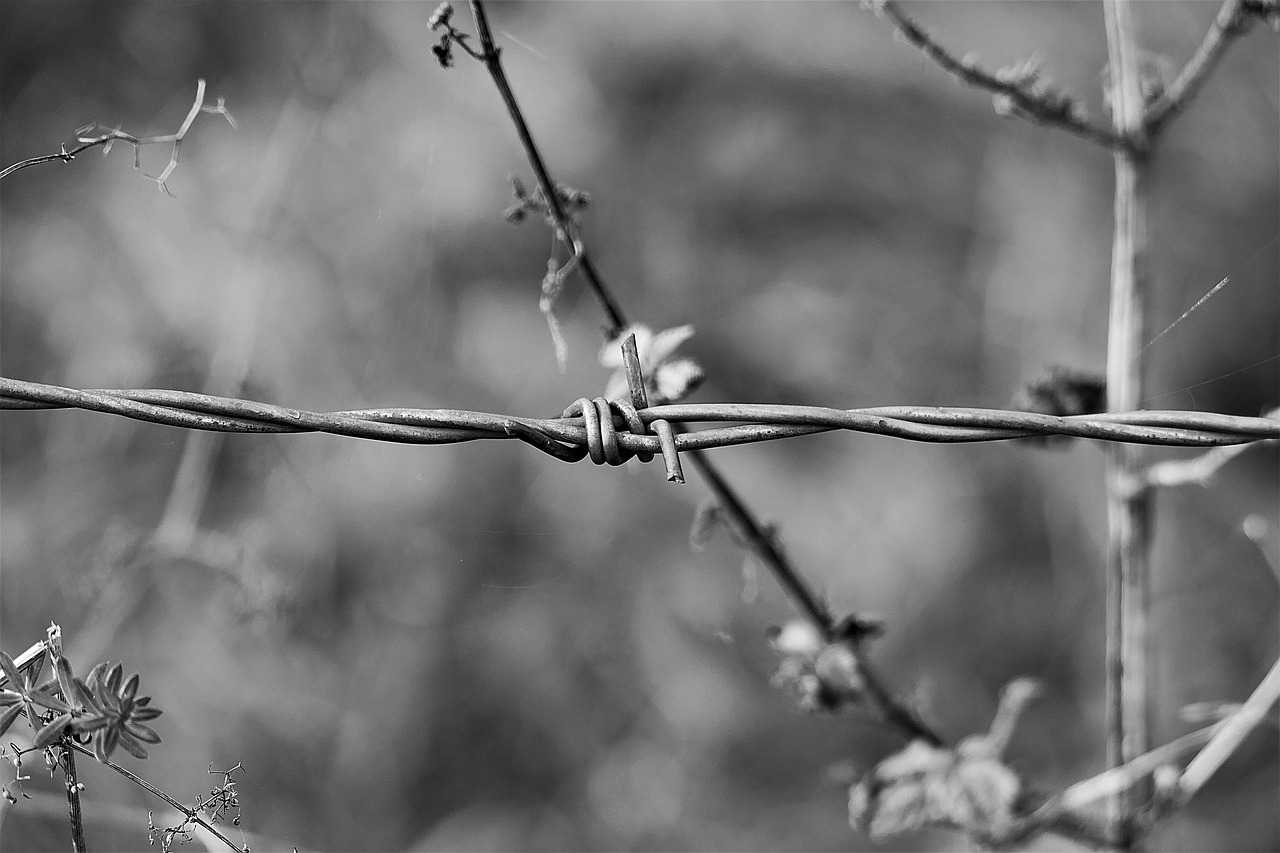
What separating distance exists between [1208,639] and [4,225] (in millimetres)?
3448

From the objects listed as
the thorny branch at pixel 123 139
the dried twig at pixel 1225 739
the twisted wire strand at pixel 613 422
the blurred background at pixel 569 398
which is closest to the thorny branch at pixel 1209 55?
the twisted wire strand at pixel 613 422

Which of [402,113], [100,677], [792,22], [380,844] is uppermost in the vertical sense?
[792,22]

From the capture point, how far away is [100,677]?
28.7 inches

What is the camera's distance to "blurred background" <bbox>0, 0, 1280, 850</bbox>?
252 cm

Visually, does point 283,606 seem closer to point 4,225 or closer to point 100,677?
point 4,225

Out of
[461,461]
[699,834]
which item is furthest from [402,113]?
[699,834]

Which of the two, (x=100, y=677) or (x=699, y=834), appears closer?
(x=100, y=677)

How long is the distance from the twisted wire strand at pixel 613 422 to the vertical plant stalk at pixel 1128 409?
0.50 m

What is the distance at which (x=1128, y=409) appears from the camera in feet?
4.19

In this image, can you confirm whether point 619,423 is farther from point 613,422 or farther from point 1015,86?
point 1015,86

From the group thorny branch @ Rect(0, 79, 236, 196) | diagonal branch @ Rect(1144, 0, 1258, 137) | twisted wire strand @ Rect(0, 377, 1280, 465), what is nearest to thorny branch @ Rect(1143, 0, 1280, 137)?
diagonal branch @ Rect(1144, 0, 1258, 137)

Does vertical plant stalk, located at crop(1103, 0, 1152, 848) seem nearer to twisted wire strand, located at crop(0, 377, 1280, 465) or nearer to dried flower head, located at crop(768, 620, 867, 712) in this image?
dried flower head, located at crop(768, 620, 867, 712)

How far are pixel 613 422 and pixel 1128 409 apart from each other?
836 mm

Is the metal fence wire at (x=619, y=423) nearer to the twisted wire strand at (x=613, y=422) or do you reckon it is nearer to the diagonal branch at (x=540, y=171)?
the twisted wire strand at (x=613, y=422)
